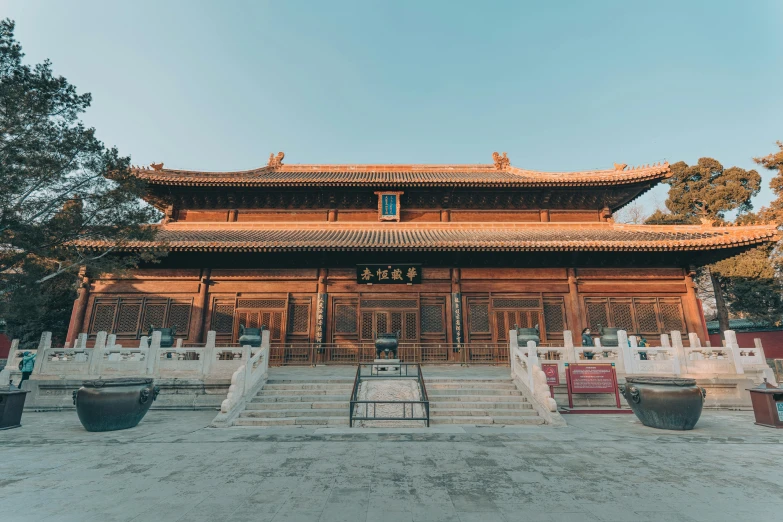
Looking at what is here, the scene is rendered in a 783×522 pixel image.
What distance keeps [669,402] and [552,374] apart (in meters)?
2.52

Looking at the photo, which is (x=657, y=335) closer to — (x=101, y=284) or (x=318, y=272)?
(x=318, y=272)

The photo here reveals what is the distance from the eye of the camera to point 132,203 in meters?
9.56

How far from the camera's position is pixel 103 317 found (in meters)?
12.5

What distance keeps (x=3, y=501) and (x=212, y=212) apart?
13140 millimetres

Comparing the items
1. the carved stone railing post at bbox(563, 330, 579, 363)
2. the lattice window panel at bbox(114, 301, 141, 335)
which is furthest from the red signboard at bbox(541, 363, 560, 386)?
the lattice window panel at bbox(114, 301, 141, 335)

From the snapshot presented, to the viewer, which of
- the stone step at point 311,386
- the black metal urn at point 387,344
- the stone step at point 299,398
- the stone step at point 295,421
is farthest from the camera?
the black metal urn at point 387,344

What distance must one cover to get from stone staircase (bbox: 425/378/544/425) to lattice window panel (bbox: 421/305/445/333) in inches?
151

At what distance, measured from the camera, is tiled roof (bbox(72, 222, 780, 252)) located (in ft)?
38.3

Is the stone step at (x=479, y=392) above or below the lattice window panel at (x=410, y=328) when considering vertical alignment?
below

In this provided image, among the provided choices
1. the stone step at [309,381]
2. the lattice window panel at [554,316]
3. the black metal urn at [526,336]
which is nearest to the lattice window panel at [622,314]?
the lattice window panel at [554,316]

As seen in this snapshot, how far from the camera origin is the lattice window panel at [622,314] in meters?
12.5

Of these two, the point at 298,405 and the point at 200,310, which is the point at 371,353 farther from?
the point at 200,310

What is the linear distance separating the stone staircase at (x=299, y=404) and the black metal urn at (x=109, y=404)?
6.06 ft

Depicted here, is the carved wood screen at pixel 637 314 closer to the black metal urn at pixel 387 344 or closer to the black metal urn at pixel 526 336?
the black metal urn at pixel 526 336
